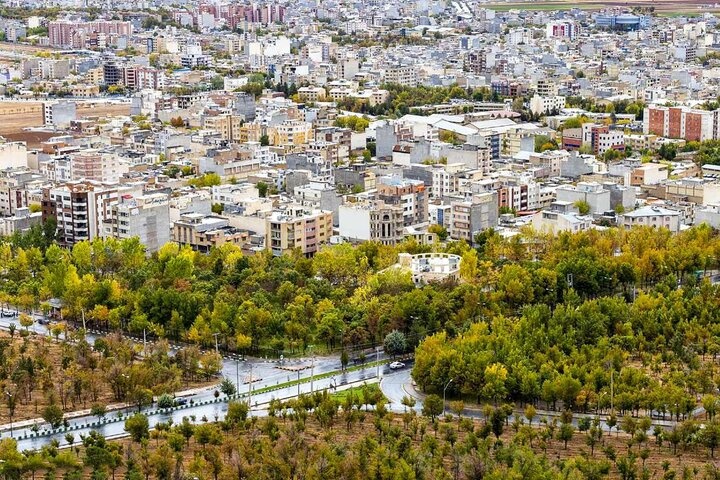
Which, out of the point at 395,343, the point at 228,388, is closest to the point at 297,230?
the point at 395,343

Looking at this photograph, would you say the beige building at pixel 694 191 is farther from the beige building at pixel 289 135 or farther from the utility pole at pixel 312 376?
the utility pole at pixel 312 376

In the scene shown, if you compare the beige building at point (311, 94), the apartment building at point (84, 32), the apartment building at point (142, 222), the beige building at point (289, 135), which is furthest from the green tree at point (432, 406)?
the apartment building at point (84, 32)

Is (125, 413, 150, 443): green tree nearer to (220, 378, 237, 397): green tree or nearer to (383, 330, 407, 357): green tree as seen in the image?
(220, 378, 237, 397): green tree

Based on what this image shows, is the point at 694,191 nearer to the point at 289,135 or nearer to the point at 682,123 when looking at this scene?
the point at 682,123

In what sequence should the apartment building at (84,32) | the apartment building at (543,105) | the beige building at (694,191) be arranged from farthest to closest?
the apartment building at (84,32)
the apartment building at (543,105)
the beige building at (694,191)

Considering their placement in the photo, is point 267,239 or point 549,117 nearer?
point 267,239

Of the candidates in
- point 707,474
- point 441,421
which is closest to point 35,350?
point 441,421

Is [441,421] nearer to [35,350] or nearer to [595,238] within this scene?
[35,350]
